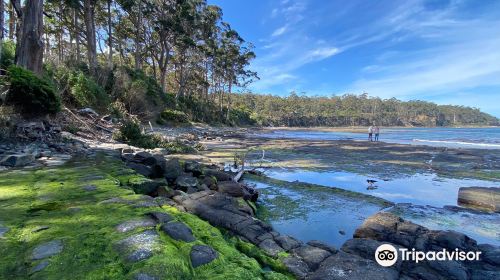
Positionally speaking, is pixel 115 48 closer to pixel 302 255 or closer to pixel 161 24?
pixel 161 24

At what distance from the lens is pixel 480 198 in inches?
324

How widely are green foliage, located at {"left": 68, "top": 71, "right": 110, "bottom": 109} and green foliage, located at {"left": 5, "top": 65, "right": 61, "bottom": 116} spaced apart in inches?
299

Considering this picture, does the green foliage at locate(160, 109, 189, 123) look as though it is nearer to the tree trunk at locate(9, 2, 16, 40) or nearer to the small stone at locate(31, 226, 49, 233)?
the tree trunk at locate(9, 2, 16, 40)

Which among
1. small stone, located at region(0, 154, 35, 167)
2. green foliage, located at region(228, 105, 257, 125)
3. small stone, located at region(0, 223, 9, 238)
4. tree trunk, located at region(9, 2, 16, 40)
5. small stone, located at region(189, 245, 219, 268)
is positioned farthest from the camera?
green foliage, located at region(228, 105, 257, 125)

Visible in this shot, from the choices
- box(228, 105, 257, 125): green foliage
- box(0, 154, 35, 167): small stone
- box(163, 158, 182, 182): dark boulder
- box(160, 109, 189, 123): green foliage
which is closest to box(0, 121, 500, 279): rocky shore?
box(0, 154, 35, 167): small stone

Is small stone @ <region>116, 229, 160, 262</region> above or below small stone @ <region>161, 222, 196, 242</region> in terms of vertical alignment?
above

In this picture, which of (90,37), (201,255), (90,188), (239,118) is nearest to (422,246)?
(201,255)

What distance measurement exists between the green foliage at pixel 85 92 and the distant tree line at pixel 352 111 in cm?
7972

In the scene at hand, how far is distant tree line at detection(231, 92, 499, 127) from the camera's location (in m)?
120

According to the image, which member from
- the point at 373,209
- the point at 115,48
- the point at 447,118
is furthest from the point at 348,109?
the point at 373,209

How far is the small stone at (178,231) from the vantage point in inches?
145

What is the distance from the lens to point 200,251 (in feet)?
11.2

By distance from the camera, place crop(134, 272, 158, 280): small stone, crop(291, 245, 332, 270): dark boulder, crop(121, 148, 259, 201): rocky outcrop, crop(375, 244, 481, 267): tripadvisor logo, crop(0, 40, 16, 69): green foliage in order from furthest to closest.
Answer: crop(0, 40, 16, 69): green foliage → crop(121, 148, 259, 201): rocky outcrop → crop(375, 244, 481, 267): tripadvisor logo → crop(291, 245, 332, 270): dark boulder → crop(134, 272, 158, 280): small stone

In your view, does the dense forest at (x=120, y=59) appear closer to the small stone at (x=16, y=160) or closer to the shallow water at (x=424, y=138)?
the small stone at (x=16, y=160)
